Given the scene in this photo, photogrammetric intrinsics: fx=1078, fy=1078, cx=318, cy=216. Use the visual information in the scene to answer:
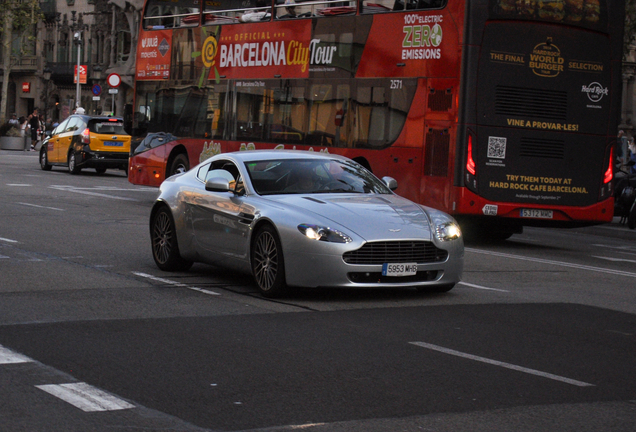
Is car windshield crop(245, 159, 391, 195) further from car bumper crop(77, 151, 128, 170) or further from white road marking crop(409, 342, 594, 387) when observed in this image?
car bumper crop(77, 151, 128, 170)

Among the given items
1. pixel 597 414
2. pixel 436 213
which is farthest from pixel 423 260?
pixel 597 414

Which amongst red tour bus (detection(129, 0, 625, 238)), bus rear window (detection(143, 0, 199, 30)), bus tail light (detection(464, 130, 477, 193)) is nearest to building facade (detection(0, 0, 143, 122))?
bus rear window (detection(143, 0, 199, 30))

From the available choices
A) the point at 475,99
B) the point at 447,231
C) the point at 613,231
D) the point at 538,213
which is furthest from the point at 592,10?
the point at 613,231

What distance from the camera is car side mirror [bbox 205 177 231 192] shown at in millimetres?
10383

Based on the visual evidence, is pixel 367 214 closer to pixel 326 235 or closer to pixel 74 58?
pixel 326 235

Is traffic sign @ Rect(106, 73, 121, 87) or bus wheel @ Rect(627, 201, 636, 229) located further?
traffic sign @ Rect(106, 73, 121, 87)

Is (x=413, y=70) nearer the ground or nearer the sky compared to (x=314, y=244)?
nearer the sky

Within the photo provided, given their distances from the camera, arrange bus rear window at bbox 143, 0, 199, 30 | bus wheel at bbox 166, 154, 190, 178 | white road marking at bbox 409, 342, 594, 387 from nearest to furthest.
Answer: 1. white road marking at bbox 409, 342, 594, 387
2. bus rear window at bbox 143, 0, 199, 30
3. bus wheel at bbox 166, 154, 190, 178

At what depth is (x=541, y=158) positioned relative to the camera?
15.8m

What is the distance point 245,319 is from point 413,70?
8449mm

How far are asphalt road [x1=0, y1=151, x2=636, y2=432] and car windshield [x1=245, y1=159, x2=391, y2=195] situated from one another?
1.03 metres

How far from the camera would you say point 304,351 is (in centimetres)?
721

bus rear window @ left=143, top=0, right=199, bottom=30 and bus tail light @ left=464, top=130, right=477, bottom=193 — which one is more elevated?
bus rear window @ left=143, top=0, right=199, bottom=30

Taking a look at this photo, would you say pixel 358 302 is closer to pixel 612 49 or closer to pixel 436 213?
pixel 436 213
